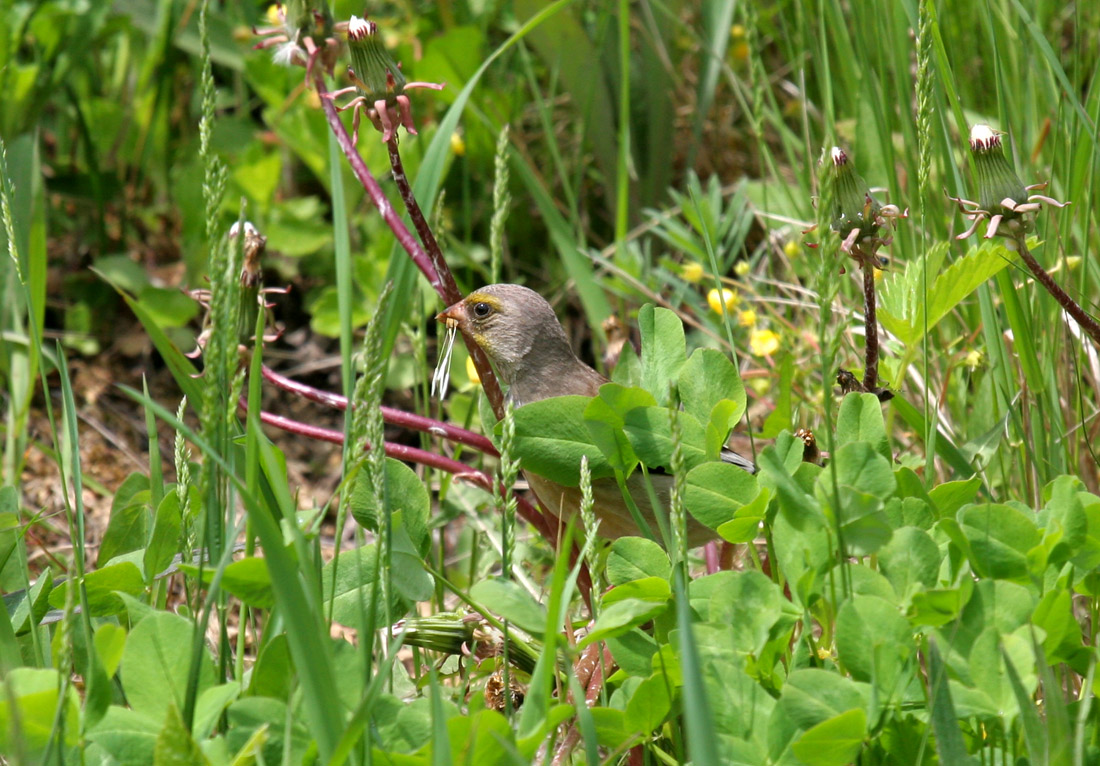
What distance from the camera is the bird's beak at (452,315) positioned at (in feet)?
7.88

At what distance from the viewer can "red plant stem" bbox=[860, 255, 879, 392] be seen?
74.2 inches

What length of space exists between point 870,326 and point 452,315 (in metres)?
0.89

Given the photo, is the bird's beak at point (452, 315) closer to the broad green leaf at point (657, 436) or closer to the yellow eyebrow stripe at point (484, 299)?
the yellow eyebrow stripe at point (484, 299)

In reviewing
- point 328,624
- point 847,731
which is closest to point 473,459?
point 328,624

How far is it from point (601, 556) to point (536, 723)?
2.79 feet

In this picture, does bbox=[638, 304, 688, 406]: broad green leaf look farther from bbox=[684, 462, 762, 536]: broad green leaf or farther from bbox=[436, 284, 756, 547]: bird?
bbox=[436, 284, 756, 547]: bird

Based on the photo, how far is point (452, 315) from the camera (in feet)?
8.00

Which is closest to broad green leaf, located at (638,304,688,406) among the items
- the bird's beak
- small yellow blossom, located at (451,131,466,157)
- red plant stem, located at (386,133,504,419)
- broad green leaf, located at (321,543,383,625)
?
red plant stem, located at (386,133,504,419)

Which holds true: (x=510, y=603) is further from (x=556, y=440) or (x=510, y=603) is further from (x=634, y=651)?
(x=556, y=440)

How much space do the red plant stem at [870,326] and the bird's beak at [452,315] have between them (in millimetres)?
820

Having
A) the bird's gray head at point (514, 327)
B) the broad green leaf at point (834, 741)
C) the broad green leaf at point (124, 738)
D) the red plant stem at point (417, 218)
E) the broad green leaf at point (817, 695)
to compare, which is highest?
the red plant stem at point (417, 218)

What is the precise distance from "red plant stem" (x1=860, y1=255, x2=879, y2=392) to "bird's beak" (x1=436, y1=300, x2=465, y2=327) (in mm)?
820

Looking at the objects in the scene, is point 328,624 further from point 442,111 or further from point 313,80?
point 442,111

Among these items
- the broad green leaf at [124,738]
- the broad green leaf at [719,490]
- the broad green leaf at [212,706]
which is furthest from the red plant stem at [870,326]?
the broad green leaf at [124,738]
